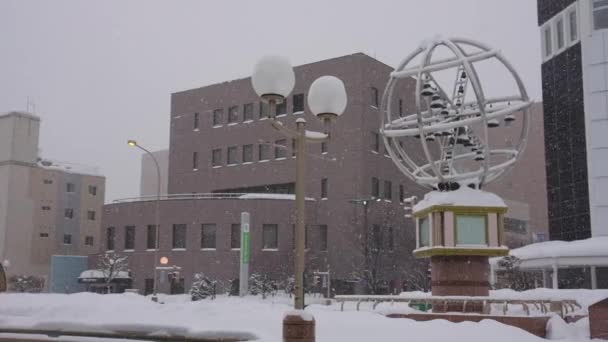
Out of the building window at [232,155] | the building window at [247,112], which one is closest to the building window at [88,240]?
the building window at [232,155]

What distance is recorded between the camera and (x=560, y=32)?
47125 mm

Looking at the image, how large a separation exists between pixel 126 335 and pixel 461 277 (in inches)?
370

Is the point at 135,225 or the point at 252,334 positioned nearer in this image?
the point at 252,334

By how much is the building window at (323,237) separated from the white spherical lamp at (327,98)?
149 feet

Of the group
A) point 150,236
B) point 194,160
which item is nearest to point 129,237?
point 150,236

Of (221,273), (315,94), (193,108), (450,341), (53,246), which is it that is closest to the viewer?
(315,94)

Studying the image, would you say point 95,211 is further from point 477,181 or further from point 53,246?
point 477,181

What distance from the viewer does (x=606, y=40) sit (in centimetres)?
4291

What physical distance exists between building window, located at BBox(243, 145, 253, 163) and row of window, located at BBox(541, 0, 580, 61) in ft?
86.4

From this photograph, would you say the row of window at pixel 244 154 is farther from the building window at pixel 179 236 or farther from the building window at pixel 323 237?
the building window at pixel 179 236

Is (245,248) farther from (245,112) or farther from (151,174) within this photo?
(151,174)

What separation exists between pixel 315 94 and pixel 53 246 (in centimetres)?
7372

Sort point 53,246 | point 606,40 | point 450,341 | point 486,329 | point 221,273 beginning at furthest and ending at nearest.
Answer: point 53,246, point 221,273, point 606,40, point 486,329, point 450,341

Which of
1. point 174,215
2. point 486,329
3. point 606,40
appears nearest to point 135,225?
point 174,215
